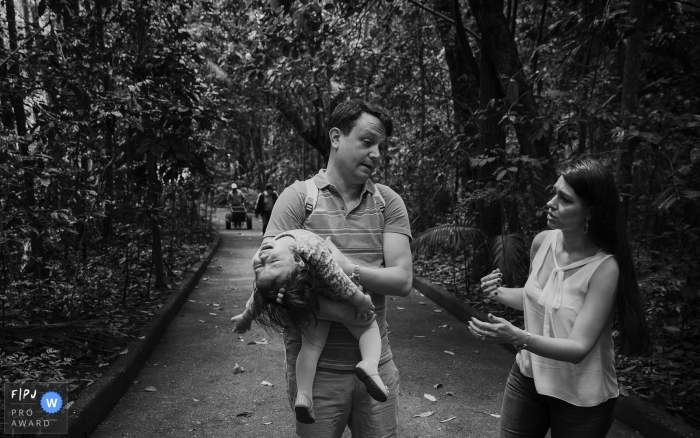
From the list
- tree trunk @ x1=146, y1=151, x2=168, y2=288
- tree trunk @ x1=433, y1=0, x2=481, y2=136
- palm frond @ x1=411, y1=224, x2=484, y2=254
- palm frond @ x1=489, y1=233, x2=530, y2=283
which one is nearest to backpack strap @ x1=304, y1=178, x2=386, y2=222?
palm frond @ x1=489, y1=233, x2=530, y2=283

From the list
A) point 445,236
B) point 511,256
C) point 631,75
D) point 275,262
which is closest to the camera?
point 275,262

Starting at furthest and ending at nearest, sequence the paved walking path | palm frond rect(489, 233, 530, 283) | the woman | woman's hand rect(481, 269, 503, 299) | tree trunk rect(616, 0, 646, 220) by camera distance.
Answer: palm frond rect(489, 233, 530, 283) < tree trunk rect(616, 0, 646, 220) < the paved walking path < woman's hand rect(481, 269, 503, 299) < the woman

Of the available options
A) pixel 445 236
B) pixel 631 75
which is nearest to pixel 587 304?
pixel 631 75

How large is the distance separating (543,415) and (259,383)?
359 centimetres

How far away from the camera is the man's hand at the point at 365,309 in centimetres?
221

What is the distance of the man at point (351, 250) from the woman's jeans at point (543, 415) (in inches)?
24.6

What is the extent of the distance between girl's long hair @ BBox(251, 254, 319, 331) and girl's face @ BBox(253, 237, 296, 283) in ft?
0.06

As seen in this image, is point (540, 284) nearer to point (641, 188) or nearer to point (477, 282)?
point (641, 188)

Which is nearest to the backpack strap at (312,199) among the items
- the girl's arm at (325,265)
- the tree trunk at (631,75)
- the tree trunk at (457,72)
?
the girl's arm at (325,265)

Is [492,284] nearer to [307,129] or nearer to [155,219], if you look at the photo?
[155,219]

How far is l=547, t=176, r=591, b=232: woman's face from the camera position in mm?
2492

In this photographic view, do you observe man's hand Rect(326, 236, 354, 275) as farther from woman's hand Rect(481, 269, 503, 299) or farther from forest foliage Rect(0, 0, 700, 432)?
forest foliage Rect(0, 0, 700, 432)

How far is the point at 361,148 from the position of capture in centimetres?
238

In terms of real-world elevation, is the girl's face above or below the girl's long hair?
above
